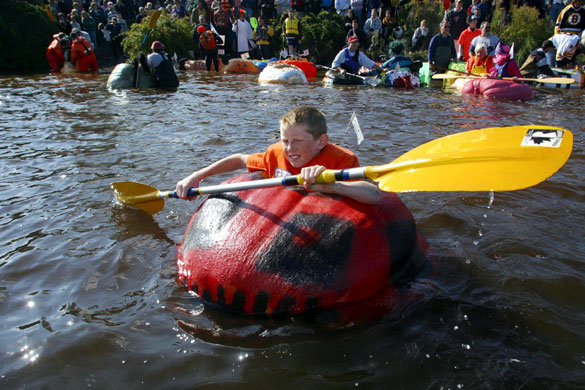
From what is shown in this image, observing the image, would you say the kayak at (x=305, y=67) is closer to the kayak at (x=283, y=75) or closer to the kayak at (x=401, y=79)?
the kayak at (x=283, y=75)

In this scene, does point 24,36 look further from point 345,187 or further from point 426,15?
point 345,187

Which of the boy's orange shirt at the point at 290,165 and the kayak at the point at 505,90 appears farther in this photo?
the kayak at the point at 505,90

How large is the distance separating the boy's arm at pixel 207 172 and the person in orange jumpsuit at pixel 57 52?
14.1m

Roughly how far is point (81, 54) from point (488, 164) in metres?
15.1

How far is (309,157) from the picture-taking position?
112 inches

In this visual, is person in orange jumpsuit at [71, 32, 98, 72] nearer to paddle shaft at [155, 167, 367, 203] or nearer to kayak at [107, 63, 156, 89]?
kayak at [107, 63, 156, 89]

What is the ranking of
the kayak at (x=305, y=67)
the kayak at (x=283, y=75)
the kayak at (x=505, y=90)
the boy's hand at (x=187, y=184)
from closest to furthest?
the boy's hand at (x=187, y=184)
the kayak at (x=505, y=90)
the kayak at (x=283, y=75)
the kayak at (x=305, y=67)

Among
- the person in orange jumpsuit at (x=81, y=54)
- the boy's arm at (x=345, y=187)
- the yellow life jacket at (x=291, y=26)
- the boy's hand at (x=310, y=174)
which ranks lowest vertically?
the boy's arm at (x=345, y=187)

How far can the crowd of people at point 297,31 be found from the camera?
12.2 metres

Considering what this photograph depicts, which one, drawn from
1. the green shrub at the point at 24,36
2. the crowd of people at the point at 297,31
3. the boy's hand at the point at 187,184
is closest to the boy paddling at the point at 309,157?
the boy's hand at the point at 187,184

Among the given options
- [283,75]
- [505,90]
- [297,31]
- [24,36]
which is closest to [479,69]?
[505,90]

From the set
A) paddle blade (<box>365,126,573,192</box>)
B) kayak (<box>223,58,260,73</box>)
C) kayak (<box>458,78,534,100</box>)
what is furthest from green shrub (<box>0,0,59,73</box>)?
paddle blade (<box>365,126,573,192</box>)

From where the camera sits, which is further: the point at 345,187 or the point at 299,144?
Answer: the point at 299,144

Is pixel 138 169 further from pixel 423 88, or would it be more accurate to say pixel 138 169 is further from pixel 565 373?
pixel 423 88
